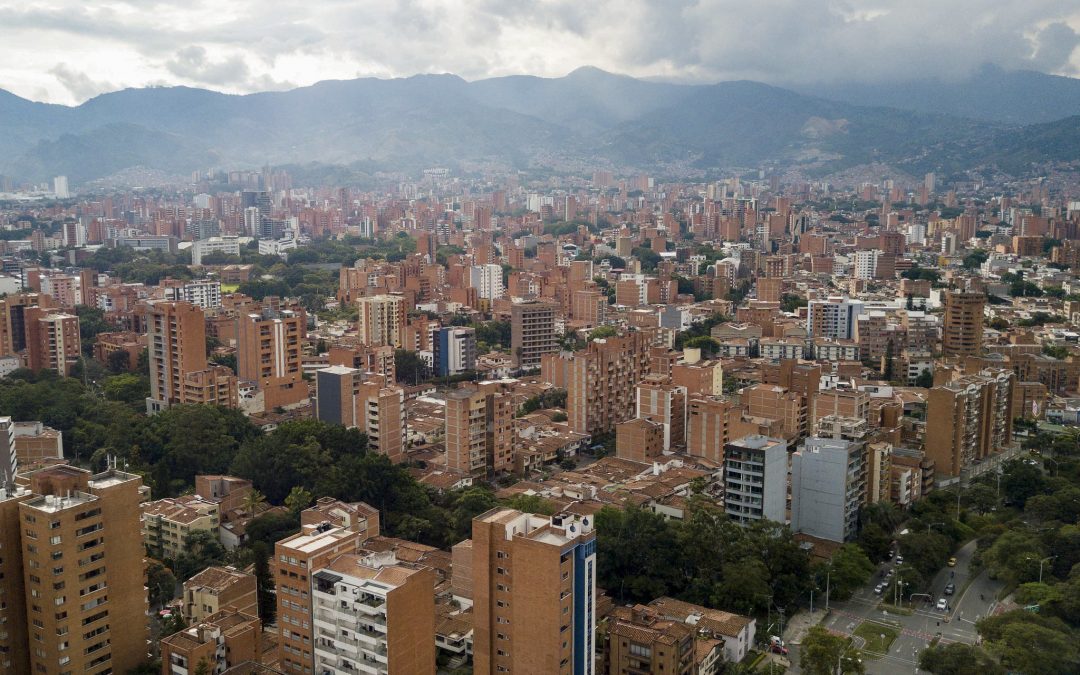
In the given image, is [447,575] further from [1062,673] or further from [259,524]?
[1062,673]

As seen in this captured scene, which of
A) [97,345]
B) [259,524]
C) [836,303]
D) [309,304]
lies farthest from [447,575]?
[309,304]

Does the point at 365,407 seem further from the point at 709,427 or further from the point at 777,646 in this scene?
the point at 777,646

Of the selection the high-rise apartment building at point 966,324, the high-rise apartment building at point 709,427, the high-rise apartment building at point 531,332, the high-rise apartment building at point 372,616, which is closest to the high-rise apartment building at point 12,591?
the high-rise apartment building at point 372,616

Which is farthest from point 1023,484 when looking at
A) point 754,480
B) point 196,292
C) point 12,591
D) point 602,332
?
point 196,292

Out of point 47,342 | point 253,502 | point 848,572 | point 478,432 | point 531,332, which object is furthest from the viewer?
point 531,332

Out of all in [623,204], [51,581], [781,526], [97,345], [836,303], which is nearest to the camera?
[51,581]

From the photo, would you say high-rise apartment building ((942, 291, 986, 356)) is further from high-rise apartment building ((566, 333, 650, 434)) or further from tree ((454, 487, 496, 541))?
tree ((454, 487, 496, 541))
